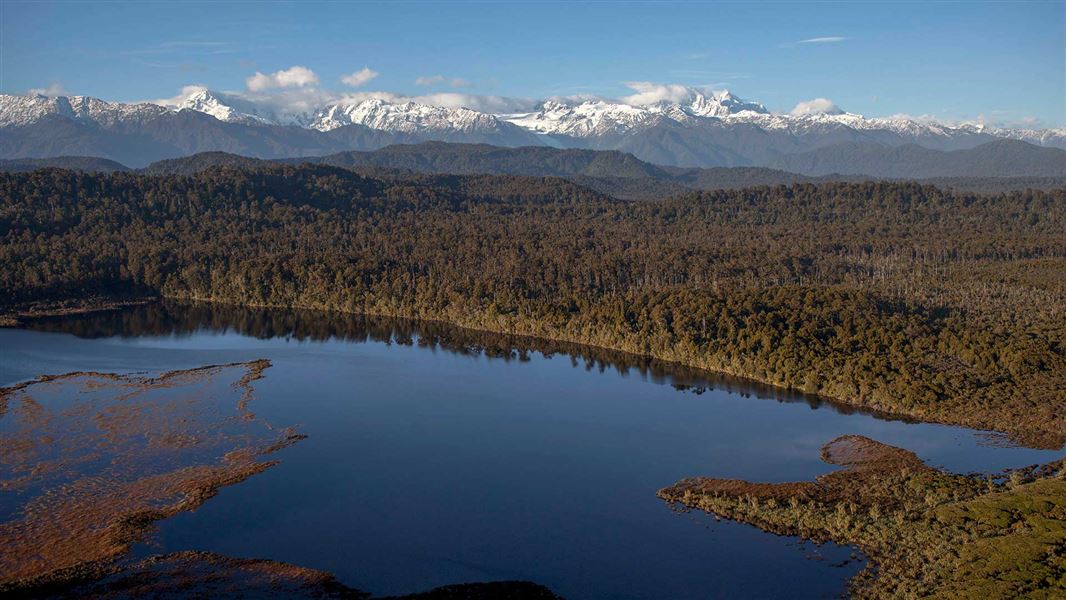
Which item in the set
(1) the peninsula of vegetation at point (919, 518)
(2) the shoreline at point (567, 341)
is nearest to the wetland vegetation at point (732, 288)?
(1) the peninsula of vegetation at point (919, 518)

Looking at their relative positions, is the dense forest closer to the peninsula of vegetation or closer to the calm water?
the calm water

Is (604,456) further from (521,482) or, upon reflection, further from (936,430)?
(936,430)

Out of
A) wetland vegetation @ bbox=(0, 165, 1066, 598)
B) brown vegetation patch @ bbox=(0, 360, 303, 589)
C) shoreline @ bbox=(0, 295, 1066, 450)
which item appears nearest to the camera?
brown vegetation patch @ bbox=(0, 360, 303, 589)

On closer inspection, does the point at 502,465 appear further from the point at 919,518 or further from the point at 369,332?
the point at 369,332

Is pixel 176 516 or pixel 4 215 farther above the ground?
pixel 4 215

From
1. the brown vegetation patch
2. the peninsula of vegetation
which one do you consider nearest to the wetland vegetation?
the peninsula of vegetation

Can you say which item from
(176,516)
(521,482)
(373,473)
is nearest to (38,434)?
(176,516)

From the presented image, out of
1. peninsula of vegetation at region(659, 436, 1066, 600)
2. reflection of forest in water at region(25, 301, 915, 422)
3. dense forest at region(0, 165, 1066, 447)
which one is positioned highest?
dense forest at region(0, 165, 1066, 447)
